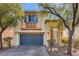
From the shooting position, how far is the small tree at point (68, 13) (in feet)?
7.01

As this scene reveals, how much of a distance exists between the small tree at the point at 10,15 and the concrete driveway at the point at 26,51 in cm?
25

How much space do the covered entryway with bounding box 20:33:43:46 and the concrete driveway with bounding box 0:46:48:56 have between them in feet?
0.16

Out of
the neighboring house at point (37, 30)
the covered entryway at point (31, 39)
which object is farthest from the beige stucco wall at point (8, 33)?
the covered entryway at point (31, 39)

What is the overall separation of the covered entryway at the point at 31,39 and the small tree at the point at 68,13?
12.7 inches

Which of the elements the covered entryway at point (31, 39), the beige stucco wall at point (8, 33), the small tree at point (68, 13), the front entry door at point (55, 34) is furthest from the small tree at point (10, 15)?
the front entry door at point (55, 34)

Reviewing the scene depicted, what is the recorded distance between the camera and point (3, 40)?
213 cm

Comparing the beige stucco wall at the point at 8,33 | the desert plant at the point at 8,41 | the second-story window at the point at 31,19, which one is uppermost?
the second-story window at the point at 31,19

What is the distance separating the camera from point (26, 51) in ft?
7.05

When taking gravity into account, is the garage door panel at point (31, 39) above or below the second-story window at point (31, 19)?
below

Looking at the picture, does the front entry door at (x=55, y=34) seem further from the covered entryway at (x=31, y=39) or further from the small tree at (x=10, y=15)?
the small tree at (x=10, y=15)

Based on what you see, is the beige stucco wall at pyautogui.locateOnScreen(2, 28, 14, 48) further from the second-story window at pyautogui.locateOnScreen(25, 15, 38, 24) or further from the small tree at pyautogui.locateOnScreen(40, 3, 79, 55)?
the small tree at pyautogui.locateOnScreen(40, 3, 79, 55)

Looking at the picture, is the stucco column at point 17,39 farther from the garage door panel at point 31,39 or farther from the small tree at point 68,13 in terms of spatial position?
the small tree at point 68,13

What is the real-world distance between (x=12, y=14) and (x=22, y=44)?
375 mm

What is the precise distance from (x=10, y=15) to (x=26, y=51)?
18.4 inches
